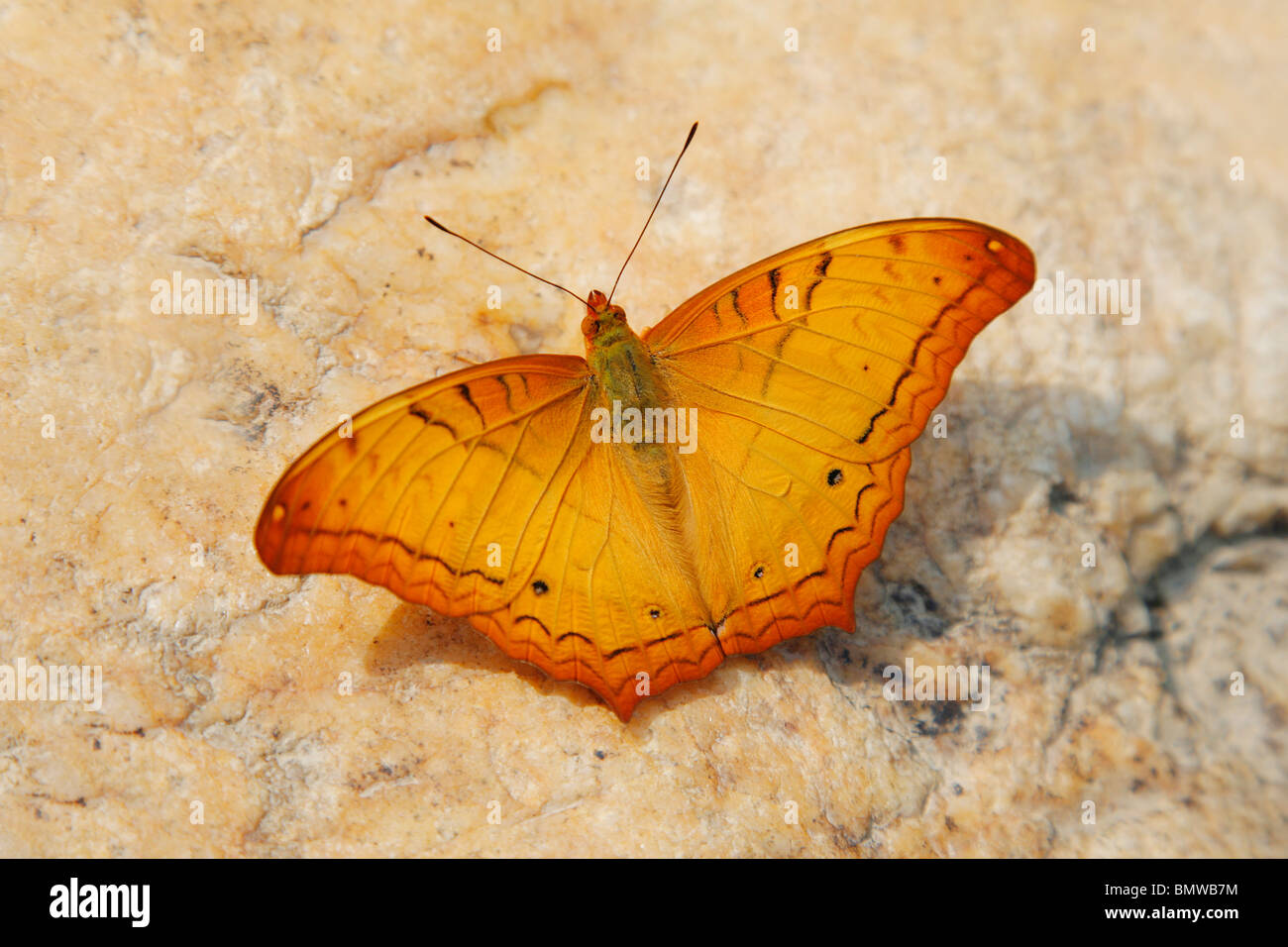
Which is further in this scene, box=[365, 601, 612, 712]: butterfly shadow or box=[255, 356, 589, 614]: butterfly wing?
box=[365, 601, 612, 712]: butterfly shadow

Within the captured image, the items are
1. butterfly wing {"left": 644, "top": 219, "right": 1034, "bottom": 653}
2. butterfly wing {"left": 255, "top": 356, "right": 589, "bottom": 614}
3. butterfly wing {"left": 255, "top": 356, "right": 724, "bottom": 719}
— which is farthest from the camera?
butterfly wing {"left": 644, "top": 219, "right": 1034, "bottom": 653}

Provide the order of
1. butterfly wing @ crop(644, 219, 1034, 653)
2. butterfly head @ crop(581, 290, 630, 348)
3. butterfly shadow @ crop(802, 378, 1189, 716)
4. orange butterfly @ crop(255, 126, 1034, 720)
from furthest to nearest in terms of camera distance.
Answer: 1. butterfly shadow @ crop(802, 378, 1189, 716)
2. butterfly head @ crop(581, 290, 630, 348)
3. butterfly wing @ crop(644, 219, 1034, 653)
4. orange butterfly @ crop(255, 126, 1034, 720)

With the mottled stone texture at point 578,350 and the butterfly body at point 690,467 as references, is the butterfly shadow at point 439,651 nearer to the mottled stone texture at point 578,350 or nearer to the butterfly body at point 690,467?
the mottled stone texture at point 578,350

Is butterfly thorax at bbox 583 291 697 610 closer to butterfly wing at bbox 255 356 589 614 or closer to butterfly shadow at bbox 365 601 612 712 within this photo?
butterfly wing at bbox 255 356 589 614

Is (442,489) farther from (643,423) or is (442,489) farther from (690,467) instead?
(690,467)

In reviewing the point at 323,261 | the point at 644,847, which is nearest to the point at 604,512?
the point at 644,847

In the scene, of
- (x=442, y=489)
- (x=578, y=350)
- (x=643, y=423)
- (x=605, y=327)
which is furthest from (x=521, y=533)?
(x=578, y=350)

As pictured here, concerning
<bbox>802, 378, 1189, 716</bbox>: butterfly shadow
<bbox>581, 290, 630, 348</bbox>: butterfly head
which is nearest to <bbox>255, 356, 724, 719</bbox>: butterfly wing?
<bbox>581, 290, 630, 348</bbox>: butterfly head
